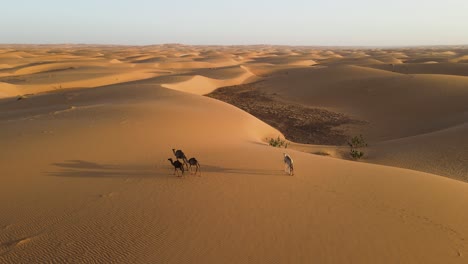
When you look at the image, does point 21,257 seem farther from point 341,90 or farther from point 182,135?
point 341,90

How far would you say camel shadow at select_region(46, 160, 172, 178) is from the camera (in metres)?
6.33

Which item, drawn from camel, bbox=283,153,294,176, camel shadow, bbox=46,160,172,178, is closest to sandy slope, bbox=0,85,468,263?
camel shadow, bbox=46,160,172,178

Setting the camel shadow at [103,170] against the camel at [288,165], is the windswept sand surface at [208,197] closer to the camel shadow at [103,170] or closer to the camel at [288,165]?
the camel shadow at [103,170]

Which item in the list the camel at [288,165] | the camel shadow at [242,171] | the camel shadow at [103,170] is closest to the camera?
the camel shadow at [103,170]

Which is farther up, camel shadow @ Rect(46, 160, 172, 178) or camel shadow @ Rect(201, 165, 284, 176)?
camel shadow @ Rect(46, 160, 172, 178)

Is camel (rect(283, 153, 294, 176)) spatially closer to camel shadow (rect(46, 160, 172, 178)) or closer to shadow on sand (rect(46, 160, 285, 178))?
shadow on sand (rect(46, 160, 285, 178))

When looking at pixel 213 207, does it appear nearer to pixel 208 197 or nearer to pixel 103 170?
pixel 208 197

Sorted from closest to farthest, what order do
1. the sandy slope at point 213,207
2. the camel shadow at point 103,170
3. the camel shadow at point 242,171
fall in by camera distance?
1. the sandy slope at point 213,207
2. the camel shadow at point 103,170
3. the camel shadow at point 242,171

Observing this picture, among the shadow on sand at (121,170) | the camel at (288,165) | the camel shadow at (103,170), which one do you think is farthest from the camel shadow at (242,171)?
the camel shadow at (103,170)

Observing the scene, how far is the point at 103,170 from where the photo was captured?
21.6 ft

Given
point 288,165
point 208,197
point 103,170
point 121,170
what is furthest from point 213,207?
point 103,170

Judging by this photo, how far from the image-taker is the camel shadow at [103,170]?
20.8 feet

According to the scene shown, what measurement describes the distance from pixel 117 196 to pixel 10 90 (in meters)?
25.7

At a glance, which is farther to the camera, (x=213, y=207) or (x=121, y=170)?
(x=121, y=170)
